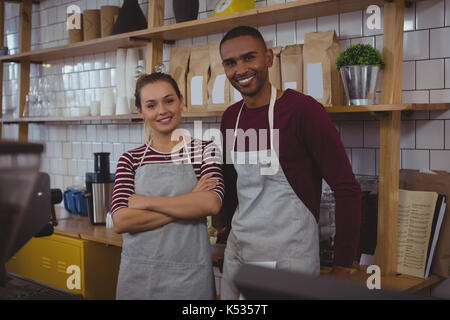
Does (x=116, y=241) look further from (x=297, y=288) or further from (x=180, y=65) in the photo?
(x=297, y=288)

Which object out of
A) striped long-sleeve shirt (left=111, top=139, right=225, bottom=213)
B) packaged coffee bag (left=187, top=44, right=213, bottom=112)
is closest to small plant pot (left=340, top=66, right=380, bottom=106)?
striped long-sleeve shirt (left=111, top=139, right=225, bottom=213)

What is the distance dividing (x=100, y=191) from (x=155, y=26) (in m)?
1.09

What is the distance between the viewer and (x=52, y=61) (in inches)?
162

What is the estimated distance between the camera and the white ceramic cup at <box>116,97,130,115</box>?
322cm

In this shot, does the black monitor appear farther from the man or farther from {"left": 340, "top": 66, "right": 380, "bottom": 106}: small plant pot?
{"left": 340, "top": 66, "right": 380, "bottom": 106}: small plant pot

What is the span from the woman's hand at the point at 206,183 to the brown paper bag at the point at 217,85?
768 mm

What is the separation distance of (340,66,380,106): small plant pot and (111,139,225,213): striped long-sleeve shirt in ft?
2.01

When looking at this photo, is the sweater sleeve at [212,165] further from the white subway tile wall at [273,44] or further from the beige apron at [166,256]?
the white subway tile wall at [273,44]

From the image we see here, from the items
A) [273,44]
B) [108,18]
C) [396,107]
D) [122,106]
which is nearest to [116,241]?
[122,106]

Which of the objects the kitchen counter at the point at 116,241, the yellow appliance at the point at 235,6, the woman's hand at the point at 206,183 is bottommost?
the kitchen counter at the point at 116,241

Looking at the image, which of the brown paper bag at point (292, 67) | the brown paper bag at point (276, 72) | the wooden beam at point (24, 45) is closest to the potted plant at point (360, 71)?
the brown paper bag at point (292, 67)

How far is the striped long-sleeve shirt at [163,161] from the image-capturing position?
6.22ft

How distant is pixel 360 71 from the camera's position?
2.03m

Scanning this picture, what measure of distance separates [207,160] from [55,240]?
1684mm
